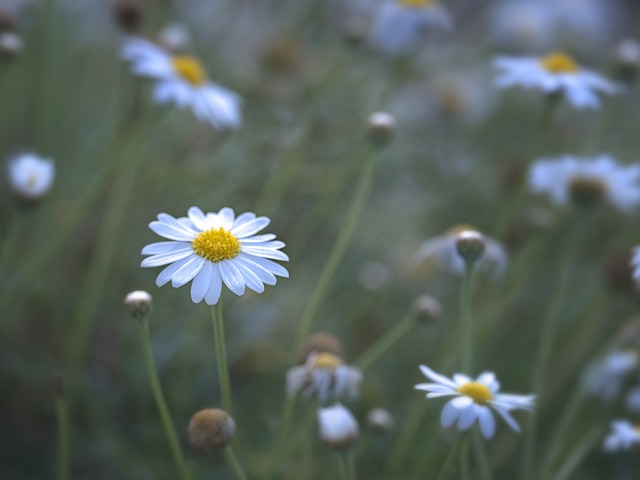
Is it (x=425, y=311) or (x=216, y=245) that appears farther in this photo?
(x=425, y=311)

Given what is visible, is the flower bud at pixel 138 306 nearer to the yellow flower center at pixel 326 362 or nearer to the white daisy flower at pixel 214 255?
the white daisy flower at pixel 214 255

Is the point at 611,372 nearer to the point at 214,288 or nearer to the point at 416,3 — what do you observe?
the point at 214,288

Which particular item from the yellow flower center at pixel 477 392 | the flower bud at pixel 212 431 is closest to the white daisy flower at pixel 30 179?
the flower bud at pixel 212 431

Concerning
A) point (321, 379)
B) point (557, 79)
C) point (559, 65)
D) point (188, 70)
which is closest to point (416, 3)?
point (559, 65)

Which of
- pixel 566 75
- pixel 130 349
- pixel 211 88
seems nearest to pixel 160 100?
pixel 211 88

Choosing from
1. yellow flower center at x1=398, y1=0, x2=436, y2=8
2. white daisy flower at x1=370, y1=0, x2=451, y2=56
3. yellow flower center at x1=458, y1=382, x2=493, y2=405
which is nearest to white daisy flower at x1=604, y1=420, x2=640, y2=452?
yellow flower center at x1=458, y1=382, x2=493, y2=405

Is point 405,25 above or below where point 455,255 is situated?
above
